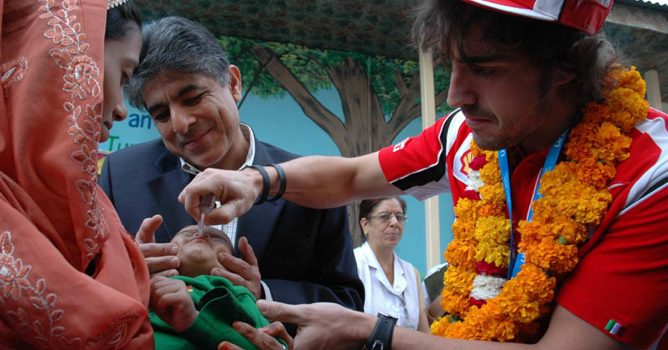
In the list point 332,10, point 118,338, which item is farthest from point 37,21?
point 332,10

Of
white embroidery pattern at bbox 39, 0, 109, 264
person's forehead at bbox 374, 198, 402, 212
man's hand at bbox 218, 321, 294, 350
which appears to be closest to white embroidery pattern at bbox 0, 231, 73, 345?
white embroidery pattern at bbox 39, 0, 109, 264

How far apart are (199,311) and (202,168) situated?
111 centimetres

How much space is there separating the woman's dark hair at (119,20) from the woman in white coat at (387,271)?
4.29 m

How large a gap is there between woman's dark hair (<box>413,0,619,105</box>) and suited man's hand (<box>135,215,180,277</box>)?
130 centimetres

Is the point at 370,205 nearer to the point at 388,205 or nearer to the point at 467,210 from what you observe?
the point at 388,205

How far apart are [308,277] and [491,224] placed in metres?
0.86

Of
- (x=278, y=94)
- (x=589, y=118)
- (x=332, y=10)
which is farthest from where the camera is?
(x=278, y=94)

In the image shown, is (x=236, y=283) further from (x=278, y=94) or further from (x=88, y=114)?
(x=278, y=94)

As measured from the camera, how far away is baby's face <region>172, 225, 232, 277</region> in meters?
2.60

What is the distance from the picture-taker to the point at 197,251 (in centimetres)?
261

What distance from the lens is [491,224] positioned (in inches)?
110

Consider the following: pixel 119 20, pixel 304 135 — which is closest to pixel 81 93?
pixel 119 20

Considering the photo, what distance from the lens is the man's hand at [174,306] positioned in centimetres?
214

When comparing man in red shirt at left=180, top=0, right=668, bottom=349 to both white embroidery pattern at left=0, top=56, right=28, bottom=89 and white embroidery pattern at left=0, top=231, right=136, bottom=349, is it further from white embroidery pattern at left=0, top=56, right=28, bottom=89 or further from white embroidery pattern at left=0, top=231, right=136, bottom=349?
white embroidery pattern at left=0, top=56, right=28, bottom=89
